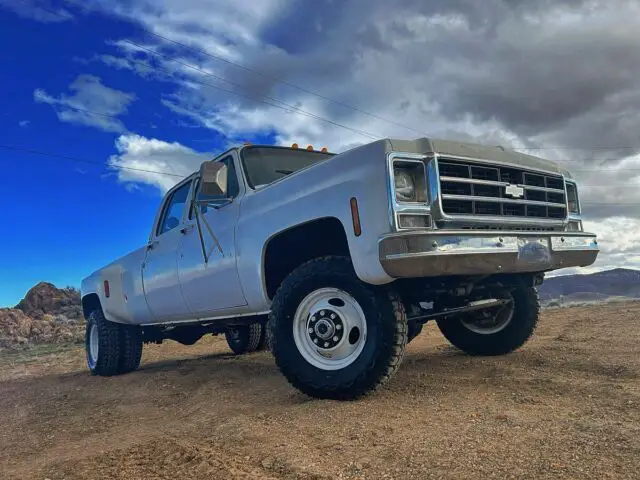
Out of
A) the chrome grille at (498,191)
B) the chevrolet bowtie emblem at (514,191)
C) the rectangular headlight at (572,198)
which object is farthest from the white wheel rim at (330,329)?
the rectangular headlight at (572,198)

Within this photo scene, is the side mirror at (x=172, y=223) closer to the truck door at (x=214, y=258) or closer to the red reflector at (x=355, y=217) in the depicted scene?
the truck door at (x=214, y=258)

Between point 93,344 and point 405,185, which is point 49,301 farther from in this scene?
point 405,185

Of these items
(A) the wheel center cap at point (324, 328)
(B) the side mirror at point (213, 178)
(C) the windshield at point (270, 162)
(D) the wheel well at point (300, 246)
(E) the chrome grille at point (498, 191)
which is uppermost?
(C) the windshield at point (270, 162)

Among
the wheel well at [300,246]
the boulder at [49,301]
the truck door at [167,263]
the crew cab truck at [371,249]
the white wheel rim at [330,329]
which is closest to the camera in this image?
the crew cab truck at [371,249]

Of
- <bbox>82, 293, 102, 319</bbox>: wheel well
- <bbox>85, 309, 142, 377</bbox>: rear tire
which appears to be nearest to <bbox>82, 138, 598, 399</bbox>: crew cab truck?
<bbox>85, 309, 142, 377</bbox>: rear tire

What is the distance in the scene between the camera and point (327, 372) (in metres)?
3.72

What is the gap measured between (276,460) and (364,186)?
5.88ft

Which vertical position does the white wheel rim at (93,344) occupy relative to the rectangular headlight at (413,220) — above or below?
below

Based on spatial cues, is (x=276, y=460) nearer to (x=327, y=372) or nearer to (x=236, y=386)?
(x=327, y=372)

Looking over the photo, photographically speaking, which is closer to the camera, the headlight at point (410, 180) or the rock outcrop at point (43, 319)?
the headlight at point (410, 180)

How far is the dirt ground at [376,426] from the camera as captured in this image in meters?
2.42

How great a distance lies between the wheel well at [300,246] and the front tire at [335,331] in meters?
0.29

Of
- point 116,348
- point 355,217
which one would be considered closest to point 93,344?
point 116,348

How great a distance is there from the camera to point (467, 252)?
11.5 ft
